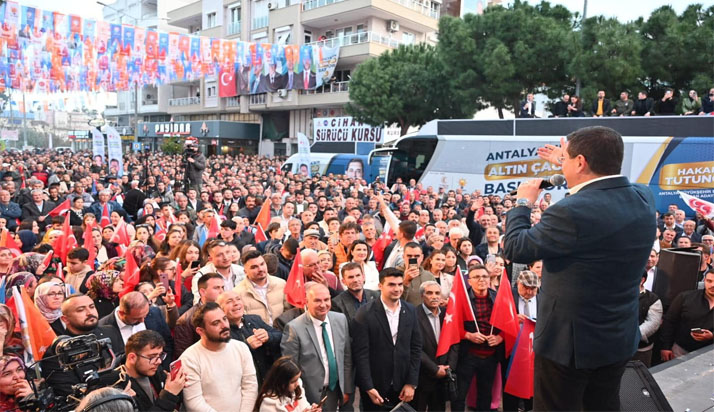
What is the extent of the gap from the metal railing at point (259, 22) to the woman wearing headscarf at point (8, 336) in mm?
40226

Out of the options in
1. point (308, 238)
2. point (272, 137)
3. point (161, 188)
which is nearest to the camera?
point (308, 238)

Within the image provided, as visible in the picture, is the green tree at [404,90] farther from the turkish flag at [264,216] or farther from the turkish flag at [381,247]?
the turkish flag at [381,247]

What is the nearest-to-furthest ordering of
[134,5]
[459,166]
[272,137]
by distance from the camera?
[459,166], [272,137], [134,5]

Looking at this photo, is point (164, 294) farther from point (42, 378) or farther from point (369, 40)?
point (369, 40)

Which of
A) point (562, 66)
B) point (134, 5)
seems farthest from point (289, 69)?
point (134, 5)

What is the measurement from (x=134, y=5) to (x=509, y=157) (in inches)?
2281

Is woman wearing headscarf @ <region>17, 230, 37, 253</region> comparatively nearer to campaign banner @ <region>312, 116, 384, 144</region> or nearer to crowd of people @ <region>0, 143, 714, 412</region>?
crowd of people @ <region>0, 143, 714, 412</region>

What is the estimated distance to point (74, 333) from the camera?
3.73 metres

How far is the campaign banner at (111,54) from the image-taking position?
16547 mm

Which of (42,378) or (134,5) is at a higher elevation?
(134,5)

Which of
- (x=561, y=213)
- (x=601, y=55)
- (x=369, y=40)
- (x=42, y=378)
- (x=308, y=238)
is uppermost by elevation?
(x=369, y=40)

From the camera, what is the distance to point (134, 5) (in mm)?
58750

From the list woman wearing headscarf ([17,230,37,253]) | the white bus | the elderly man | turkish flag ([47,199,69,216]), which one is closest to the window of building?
the white bus

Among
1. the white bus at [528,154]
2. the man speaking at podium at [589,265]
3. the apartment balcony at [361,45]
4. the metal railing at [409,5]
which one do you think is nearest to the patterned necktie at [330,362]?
the man speaking at podium at [589,265]
